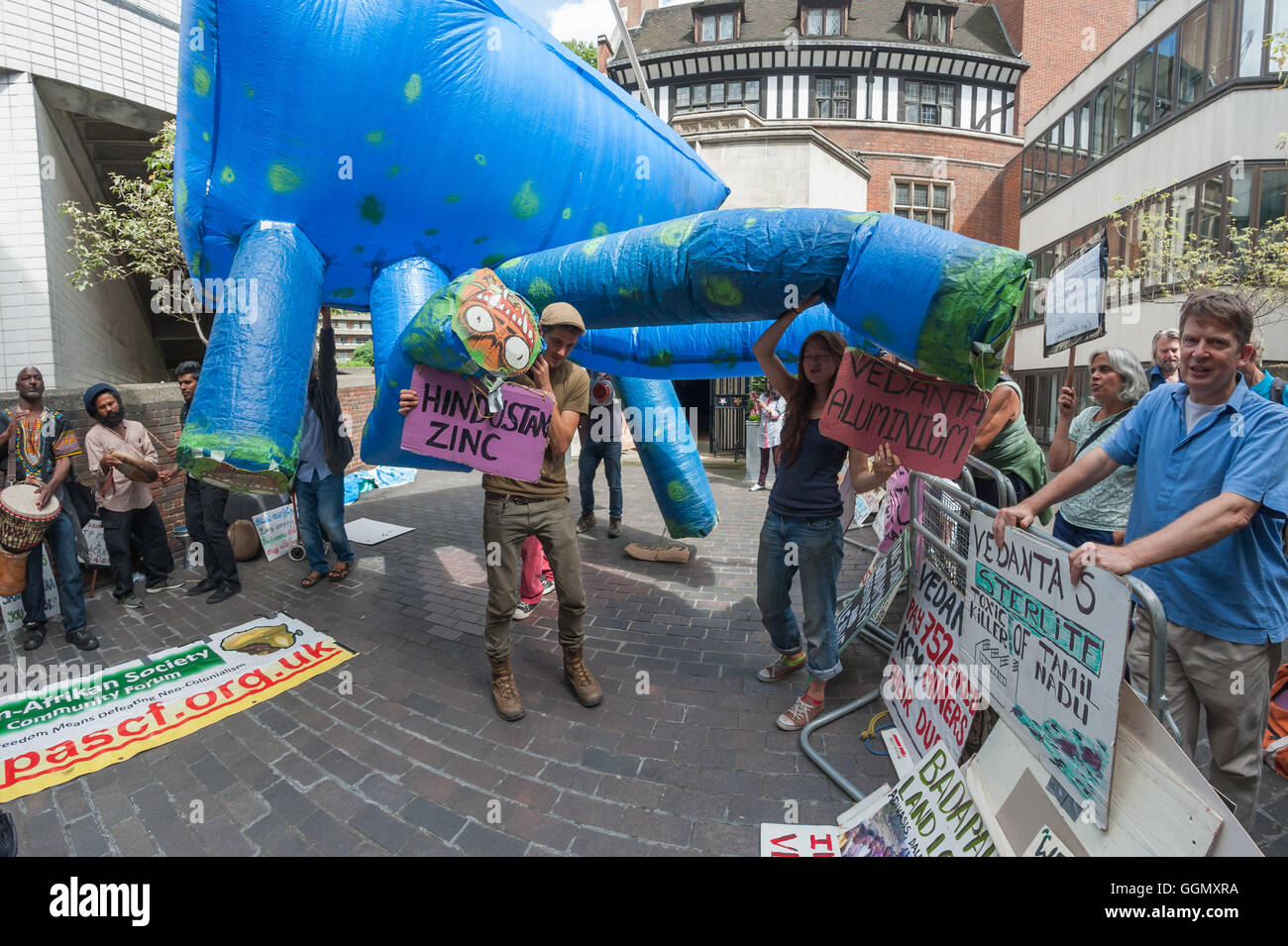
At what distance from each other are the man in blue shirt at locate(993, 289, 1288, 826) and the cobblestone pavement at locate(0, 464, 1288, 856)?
0.77 m

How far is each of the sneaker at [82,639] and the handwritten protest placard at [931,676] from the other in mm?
Result: 4838

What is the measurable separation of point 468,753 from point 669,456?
2.83 metres

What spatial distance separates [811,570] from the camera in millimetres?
2867

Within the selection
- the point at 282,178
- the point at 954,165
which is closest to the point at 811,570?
the point at 282,178

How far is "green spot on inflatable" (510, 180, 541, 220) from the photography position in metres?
3.47

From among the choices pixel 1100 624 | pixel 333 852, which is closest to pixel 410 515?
pixel 333 852

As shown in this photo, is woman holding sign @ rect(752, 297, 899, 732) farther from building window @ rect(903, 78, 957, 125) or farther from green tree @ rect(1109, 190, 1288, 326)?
building window @ rect(903, 78, 957, 125)

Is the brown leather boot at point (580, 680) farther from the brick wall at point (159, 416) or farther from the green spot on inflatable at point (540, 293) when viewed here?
the brick wall at point (159, 416)

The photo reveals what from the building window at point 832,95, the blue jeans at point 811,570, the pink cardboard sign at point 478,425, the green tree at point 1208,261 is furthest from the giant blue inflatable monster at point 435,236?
the building window at point 832,95

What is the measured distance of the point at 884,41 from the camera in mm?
22141

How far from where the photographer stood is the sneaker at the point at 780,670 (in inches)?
132
